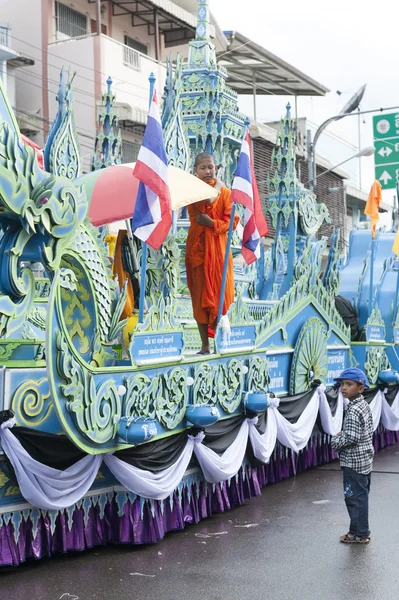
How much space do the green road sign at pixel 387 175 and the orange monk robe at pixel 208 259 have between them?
1112 cm

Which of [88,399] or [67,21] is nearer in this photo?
[88,399]

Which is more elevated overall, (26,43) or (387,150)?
(26,43)

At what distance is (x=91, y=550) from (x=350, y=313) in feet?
24.8

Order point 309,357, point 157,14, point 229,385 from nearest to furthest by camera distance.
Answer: point 229,385
point 309,357
point 157,14

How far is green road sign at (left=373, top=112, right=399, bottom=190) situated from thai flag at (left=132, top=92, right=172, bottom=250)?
12623 millimetres

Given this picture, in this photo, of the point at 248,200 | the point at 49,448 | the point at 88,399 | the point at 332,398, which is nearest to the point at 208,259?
the point at 248,200

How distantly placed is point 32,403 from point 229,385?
259 centimetres

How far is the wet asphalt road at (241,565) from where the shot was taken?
5.18 meters

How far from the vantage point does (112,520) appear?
6.20 m

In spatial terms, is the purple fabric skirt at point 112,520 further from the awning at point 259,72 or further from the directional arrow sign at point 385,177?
the awning at point 259,72

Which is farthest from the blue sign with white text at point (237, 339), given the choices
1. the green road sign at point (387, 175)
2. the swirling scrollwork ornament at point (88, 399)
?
the green road sign at point (387, 175)

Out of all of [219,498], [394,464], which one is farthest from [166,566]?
[394,464]

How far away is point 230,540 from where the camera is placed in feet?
21.4

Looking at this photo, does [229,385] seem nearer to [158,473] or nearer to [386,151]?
[158,473]
